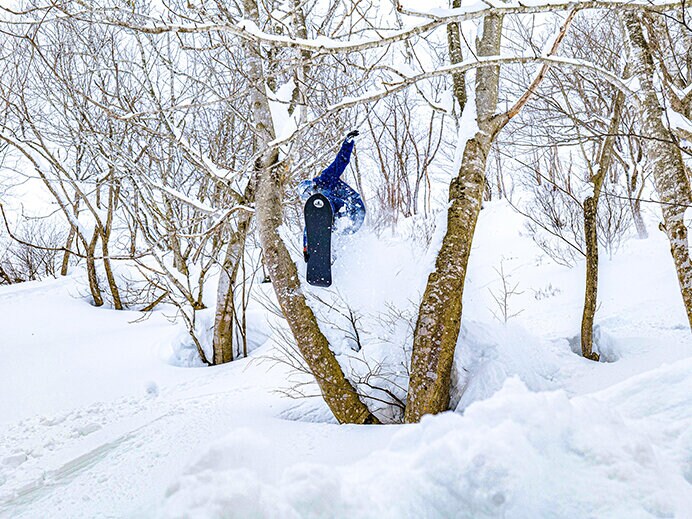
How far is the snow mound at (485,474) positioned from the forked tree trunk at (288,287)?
66.0 inches

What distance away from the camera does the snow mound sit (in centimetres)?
72

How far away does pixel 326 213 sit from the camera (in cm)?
322

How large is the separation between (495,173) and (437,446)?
653 inches

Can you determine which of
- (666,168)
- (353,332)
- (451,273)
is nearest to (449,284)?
(451,273)

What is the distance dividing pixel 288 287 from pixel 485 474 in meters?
2.20

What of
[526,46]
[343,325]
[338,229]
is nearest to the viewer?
[343,325]

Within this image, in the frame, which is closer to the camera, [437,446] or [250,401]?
[437,446]

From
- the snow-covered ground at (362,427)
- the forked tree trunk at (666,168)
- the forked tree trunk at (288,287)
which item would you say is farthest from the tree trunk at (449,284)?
the forked tree trunk at (666,168)

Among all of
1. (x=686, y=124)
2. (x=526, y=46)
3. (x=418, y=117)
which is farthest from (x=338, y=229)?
(x=418, y=117)

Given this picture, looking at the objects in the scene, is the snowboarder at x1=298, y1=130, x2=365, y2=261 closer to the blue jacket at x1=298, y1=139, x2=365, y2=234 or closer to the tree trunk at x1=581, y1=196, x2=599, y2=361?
the blue jacket at x1=298, y1=139, x2=365, y2=234

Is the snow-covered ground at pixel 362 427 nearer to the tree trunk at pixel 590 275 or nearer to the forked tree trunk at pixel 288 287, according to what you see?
the forked tree trunk at pixel 288 287

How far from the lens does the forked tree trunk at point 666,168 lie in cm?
280

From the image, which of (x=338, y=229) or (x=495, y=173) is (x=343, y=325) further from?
(x=495, y=173)

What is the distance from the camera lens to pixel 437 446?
0.85m
